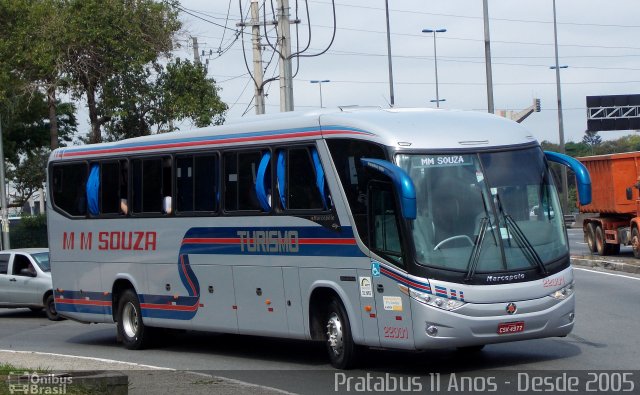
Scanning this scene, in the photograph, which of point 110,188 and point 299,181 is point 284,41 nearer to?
point 110,188

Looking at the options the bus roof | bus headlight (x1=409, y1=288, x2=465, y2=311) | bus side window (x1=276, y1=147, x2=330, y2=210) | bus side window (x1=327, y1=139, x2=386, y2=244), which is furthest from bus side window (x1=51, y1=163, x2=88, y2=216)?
bus headlight (x1=409, y1=288, x2=465, y2=311)

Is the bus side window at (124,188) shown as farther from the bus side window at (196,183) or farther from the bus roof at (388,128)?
the bus roof at (388,128)

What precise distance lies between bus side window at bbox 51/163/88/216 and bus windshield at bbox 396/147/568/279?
7974 mm

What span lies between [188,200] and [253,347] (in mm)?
2687

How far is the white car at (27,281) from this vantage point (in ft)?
83.0

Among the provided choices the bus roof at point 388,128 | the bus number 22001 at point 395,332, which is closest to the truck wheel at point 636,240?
the bus roof at point 388,128

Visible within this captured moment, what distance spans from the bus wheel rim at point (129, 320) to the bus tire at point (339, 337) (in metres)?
5.02

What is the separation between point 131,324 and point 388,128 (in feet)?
22.8

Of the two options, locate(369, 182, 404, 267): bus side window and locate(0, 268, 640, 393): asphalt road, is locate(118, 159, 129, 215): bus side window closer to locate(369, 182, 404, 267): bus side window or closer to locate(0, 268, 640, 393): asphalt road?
locate(0, 268, 640, 393): asphalt road

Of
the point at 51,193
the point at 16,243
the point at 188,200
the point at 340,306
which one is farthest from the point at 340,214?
the point at 16,243

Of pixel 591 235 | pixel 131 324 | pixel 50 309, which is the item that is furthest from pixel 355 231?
pixel 591 235

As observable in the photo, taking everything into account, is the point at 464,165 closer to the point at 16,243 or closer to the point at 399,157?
the point at 399,157

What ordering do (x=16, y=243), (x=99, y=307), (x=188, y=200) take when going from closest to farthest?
(x=188, y=200) → (x=99, y=307) → (x=16, y=243)

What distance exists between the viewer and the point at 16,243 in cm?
4938
